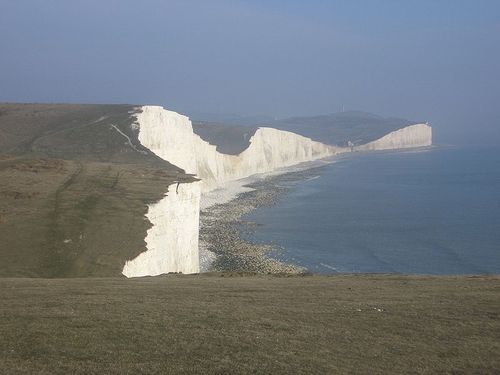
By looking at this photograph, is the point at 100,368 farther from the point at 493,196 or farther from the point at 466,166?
the point at 466,166

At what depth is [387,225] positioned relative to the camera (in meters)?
62.8

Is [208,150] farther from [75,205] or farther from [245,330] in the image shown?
[245,330]

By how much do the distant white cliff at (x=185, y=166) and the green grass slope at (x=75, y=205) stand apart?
111 centimetres

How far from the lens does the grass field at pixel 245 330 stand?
9.30m

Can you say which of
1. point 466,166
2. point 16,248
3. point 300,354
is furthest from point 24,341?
point 466,166

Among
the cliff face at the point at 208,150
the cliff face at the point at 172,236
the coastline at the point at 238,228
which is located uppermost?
the cliff face at the point at 208,150

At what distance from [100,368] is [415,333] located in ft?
18.8

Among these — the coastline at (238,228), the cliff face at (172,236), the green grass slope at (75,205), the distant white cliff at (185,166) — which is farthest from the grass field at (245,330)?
the coastline at (238,228)

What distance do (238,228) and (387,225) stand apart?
15.5m

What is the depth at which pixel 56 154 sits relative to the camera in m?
58.3

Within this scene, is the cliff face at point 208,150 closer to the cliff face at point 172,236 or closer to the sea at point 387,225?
the sea at point 387,225

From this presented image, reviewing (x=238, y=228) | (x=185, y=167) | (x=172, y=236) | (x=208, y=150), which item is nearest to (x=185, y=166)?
(x=185, y=167)

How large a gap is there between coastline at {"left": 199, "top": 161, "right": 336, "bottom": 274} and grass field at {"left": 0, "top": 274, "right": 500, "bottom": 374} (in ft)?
77.0

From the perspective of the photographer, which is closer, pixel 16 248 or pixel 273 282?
pixel 273 282
